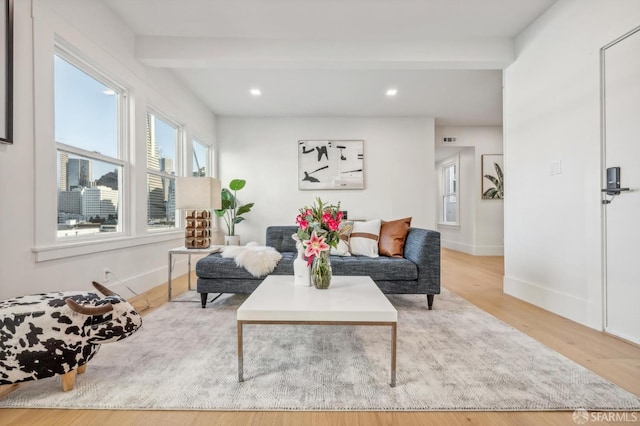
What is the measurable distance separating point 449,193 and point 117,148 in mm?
6930

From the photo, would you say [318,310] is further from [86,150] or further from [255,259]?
[86,150]

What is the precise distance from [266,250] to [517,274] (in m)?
2.57

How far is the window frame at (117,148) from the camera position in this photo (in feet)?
7.61

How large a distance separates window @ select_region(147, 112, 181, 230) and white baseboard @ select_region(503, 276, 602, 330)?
412cm

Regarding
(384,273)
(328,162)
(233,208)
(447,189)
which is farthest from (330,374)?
(447,189)

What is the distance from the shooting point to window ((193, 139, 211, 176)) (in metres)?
4.89

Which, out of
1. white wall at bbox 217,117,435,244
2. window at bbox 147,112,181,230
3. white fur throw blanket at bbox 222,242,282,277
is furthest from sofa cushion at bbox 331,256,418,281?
white wall at bbox 217,117,435,244

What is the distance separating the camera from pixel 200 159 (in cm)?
511

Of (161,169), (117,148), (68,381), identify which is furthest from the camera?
(161,169)

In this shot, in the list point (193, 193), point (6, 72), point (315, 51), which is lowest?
point (193, 193)

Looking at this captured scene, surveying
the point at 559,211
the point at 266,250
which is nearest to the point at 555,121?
the point at 559,211

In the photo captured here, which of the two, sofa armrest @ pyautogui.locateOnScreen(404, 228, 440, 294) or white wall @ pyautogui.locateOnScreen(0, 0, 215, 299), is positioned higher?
white wall @ pyautogui.locateOnScreen(0, 0, 215, 299)

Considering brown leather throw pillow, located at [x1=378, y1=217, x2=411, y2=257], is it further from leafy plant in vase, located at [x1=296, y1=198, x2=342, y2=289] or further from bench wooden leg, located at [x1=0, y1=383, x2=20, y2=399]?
bench wooden leg, located at [x1=0, y1=383, x2=20, y2=399]

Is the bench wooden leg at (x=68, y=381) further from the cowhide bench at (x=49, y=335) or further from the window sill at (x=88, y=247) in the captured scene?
the window sill at (x=88, y=247)
